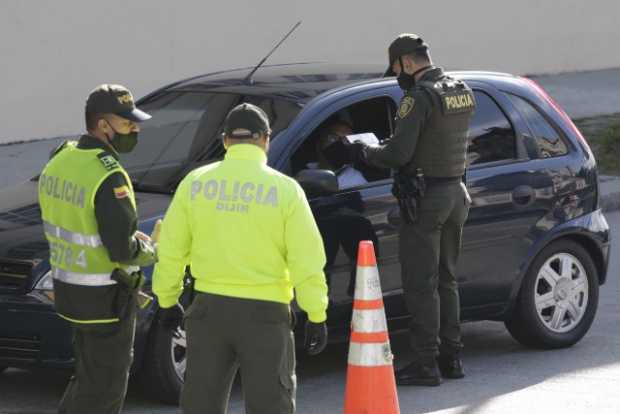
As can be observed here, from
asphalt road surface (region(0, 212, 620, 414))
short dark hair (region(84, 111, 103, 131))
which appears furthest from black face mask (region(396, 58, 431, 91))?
short dark hair (region(84, 111, 103, 131))

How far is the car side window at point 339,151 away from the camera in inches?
282

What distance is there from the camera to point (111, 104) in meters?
5.52

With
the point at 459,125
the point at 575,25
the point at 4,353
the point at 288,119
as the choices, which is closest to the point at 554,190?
the point at 459,125

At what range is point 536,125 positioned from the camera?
315 inches

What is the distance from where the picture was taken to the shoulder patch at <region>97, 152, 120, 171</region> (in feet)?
17.7

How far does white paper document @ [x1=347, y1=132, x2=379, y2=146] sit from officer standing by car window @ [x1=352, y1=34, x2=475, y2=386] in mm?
36

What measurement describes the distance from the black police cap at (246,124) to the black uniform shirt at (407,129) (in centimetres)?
192

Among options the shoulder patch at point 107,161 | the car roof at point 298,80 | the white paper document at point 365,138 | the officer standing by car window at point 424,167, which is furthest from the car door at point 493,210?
the shoulder patch at point 107,161

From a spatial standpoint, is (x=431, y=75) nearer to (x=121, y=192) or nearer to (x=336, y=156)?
(x=336, y=156)

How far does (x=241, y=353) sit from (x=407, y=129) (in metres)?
2.26

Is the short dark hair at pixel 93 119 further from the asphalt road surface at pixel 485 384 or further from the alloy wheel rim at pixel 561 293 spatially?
the alloy wheel rim at pixel 561 293

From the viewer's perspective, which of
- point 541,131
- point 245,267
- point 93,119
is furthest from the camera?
point 541,131

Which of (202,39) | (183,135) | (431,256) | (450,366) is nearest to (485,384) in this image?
(450,366)

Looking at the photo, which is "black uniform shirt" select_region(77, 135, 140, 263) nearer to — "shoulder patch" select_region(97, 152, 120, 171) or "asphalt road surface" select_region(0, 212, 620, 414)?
"shoulder patch" select_region(97, 152, 120, 171)
